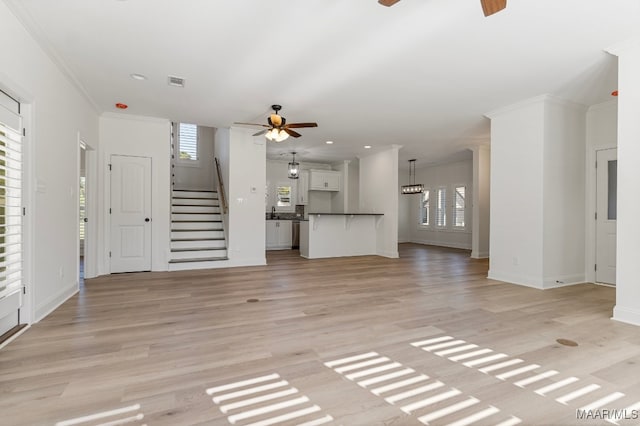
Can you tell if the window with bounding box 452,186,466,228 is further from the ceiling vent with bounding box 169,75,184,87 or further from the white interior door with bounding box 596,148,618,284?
the ceiling vent with bounding box 169,75,184,87

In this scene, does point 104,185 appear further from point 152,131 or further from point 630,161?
point 630,161

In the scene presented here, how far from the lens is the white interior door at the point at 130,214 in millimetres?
5715

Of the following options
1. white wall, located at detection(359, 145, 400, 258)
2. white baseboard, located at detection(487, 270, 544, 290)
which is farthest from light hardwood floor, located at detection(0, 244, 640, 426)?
white wall, located at detection(359, 145, 400, 258)

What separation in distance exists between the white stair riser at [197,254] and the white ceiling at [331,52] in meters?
2.58

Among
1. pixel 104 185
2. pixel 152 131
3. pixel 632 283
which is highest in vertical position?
pixel 152 131

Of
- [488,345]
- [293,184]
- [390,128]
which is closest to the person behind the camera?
[488,345]

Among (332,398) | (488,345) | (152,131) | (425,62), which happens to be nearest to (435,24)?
(425,62)

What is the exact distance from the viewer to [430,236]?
457 inches

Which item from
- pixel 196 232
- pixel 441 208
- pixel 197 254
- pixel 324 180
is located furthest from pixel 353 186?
pixel 197 254

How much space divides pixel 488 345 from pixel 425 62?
2955 millimetres

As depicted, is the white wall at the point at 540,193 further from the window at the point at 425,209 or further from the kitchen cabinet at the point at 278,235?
the window at the point at 425,209

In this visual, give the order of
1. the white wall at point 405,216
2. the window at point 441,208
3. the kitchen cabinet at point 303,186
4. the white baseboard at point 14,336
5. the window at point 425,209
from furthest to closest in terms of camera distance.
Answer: the white wall at point 405,216
the window at point 425,209
the window at point 441,208
the kitchen cabinet at point 303,186
the white baseboard at point 14,336

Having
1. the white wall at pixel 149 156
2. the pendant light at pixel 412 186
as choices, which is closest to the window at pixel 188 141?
the white wall at pixel 149 156

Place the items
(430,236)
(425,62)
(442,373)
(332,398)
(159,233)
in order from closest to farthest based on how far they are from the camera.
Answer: (332,398)
(442,373)
(425,62)
(159,233)
(430,236)
